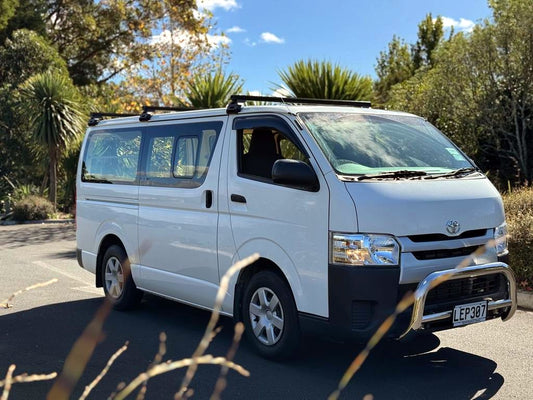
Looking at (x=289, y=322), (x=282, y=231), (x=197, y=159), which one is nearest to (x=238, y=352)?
(x=289, y=322)

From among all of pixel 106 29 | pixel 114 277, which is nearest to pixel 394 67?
pixel 106 29

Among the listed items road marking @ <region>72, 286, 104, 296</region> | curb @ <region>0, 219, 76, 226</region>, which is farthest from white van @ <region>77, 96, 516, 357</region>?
curb @ <region>0, 219, 76, 226</region>

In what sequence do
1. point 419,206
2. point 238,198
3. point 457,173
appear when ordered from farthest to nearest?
1. point 238,198
2. point 457,173
3. point 419,206

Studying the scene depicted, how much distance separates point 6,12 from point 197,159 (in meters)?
28.0

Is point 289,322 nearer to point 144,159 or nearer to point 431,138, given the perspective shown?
point 431,138

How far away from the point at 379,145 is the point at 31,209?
1866 centimetres

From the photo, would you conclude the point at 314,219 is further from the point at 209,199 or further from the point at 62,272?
the point at 62,272

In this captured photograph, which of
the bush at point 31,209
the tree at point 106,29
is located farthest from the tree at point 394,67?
the bush at point 31,209

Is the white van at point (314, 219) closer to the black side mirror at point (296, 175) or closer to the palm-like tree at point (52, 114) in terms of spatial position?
the black side mirror at point (296, 175)

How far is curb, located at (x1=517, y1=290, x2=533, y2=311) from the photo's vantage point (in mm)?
7402

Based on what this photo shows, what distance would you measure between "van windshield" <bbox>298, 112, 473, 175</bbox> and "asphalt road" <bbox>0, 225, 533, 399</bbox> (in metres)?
1.63

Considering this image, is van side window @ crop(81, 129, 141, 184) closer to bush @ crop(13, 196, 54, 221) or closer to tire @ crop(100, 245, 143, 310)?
tire @ crop(100, 245, 143, 310)

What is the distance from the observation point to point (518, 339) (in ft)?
19.8

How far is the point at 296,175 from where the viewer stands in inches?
192
